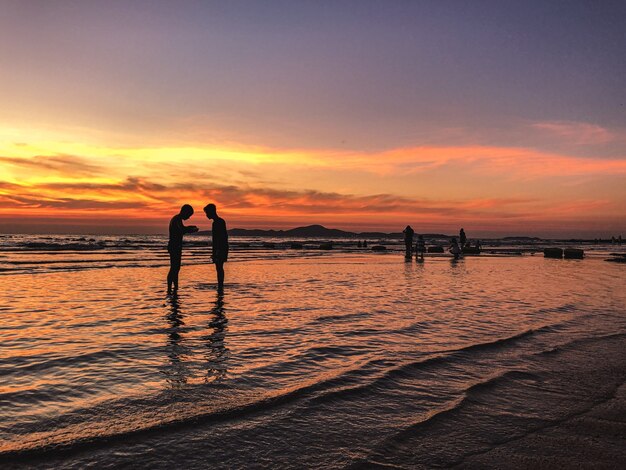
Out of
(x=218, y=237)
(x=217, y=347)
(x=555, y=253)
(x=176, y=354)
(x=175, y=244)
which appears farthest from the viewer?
(x=555, y=253)

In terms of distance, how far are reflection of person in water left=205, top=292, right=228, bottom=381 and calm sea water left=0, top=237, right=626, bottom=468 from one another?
3 cm

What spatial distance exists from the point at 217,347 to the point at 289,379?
2.10 m

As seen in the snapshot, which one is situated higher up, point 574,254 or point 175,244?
point 175,244

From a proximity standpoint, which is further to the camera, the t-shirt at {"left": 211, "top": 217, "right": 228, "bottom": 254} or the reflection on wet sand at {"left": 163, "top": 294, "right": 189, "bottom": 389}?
the t-shirt at {"left": 211, "top": 217, "right": 228, "bottom": 254}

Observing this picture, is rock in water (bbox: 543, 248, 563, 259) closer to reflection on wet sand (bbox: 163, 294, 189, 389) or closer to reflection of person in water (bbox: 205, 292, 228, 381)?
reflection of person in water (bbox: 205, 292, 228, 381)

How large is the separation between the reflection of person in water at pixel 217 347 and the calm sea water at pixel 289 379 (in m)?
0.03

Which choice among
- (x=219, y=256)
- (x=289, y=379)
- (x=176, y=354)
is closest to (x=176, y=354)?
(x=176, y=354)

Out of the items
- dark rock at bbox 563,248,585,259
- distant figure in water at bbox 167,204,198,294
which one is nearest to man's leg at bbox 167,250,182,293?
distant figure in water at bbox 167,204,198,294

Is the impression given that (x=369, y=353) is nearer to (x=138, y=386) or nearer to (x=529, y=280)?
(x=138, y=386)

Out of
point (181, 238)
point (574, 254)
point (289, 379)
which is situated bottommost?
point (289, 379)

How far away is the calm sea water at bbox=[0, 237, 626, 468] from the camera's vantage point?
13.0 feet

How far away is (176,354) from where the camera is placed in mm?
7129

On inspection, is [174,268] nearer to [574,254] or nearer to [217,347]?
[217,347]

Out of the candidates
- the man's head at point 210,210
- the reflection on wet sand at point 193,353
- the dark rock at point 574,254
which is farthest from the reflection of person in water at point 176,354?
the dark rock at point 574,254
